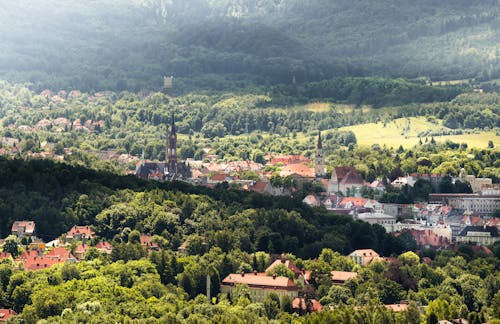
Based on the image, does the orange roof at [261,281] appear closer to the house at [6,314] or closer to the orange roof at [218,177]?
the house at [6,314]

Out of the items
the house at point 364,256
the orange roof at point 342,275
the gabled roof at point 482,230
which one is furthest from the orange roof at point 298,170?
the orange roof at point 342,275

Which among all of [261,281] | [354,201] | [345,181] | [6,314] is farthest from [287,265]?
[345,181]

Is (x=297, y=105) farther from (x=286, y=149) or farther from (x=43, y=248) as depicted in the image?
(x=43, y=248)

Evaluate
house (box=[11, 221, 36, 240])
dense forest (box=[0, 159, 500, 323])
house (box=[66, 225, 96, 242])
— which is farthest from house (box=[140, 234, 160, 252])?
house (box=[11, 221, 36, 240])

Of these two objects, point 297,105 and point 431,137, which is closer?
point 431,137

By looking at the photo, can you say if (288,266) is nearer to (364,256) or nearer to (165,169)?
(364,256)

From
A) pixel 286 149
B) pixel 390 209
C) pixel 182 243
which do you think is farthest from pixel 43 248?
pixel 286 149
